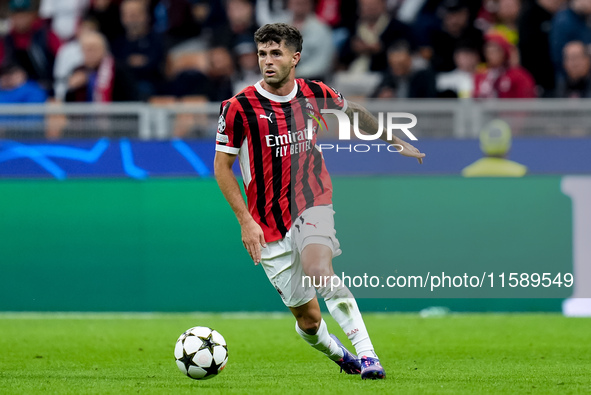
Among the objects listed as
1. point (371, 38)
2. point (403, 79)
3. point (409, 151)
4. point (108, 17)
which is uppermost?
point (108, 17)

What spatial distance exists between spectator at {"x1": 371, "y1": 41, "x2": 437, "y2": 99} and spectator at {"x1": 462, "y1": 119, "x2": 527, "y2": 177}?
4.68 ft

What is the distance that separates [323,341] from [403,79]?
20.8 ft

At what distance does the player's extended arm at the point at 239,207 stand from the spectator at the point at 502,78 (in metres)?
6.52

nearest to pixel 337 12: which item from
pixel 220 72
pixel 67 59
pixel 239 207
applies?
pixel 220 72

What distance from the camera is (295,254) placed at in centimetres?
670

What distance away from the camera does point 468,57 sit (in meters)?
13.0

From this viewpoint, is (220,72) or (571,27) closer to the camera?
(571,27)

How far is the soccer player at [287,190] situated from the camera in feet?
21.4

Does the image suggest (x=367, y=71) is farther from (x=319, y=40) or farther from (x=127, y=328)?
(x=127, y=328)

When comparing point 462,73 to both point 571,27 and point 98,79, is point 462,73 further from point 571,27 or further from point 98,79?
point 98,79

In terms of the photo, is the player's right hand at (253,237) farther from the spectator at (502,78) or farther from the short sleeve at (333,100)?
the spectator at (502,78)

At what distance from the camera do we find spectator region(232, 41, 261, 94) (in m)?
13.2

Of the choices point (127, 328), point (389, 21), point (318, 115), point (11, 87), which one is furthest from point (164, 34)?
point (318, 115)

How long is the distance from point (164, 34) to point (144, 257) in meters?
4.46
